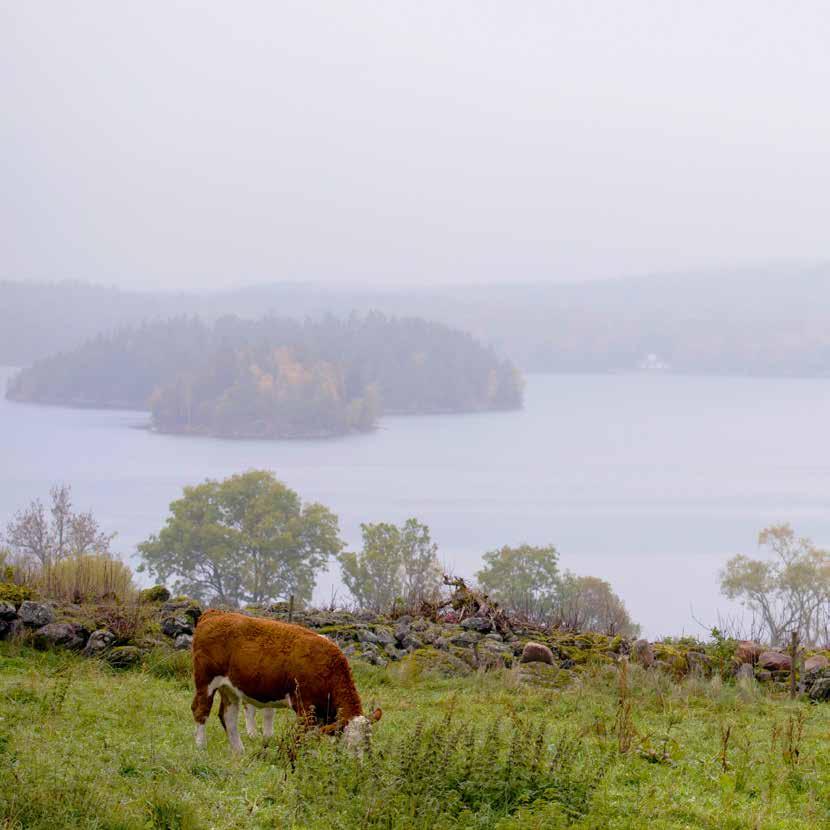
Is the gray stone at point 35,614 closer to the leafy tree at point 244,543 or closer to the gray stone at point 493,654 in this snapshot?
the gray stone at point 493,654

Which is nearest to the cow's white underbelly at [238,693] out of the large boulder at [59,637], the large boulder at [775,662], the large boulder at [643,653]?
the large boulder at [59,637]

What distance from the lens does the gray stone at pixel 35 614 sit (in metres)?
13.3

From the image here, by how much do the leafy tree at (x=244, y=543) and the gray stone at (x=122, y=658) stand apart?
60515 mm

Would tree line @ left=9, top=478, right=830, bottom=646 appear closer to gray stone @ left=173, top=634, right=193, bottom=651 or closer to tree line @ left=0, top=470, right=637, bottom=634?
tree line @ left=0, top=470, right=637, bottom=634

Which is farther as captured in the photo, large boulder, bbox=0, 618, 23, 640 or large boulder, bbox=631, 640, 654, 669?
large boulder, bbox=631, 640, 654, 669

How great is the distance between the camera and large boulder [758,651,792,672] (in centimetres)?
1477

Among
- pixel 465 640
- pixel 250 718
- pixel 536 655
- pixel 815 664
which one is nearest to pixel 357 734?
pixel 250 718

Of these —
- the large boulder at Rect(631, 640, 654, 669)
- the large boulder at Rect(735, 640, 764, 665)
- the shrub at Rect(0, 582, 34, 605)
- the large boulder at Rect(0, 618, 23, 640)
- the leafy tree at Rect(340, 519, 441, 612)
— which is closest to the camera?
the large boulder at Rect(0, 618, 23, 640)

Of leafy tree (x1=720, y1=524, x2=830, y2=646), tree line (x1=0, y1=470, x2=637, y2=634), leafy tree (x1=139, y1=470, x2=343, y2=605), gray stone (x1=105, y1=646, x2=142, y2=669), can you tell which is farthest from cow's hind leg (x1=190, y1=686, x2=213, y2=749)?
leafy tree (x1=720, y1=524, x2=830, y2=646)

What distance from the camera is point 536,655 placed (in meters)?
14.4

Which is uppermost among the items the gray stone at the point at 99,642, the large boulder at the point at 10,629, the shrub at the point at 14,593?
the shrub at the point at 14,593

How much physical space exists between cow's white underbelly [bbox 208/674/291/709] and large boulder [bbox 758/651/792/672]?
955cm

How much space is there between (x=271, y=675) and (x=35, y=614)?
7.09 metres

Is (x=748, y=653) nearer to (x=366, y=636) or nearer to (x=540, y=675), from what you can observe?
(x=540, y=675)
